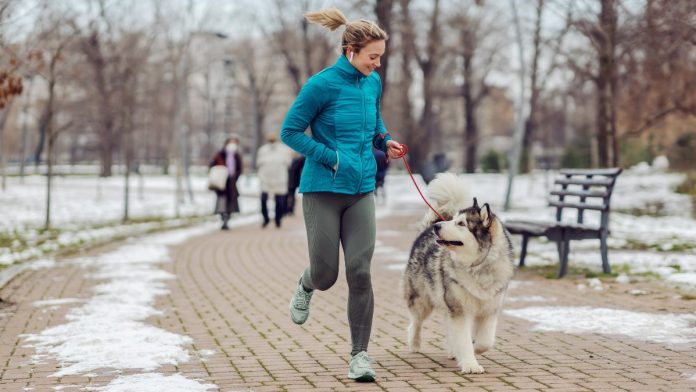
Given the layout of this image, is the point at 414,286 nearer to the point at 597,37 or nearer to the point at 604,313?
the point at 604,313

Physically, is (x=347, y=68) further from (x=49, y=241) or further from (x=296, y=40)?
(x=296, y=40)

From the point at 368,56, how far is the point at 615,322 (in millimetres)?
3544

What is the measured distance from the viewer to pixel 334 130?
18.2 feet

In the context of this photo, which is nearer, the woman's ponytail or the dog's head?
the woman's ponytail

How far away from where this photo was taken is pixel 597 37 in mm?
18891

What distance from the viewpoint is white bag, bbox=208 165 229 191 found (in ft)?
64.5

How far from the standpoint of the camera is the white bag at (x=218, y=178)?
774 inches

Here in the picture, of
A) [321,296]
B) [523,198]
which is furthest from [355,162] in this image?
[523,198]

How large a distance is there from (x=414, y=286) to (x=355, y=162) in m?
1.20

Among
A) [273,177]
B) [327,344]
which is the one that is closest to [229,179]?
[273,177]

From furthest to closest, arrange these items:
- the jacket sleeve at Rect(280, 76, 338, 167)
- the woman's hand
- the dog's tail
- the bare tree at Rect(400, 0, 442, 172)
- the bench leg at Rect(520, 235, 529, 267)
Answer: the bare tree at Rect(400, 0, 442, 172)
the bench leg at Rect(520, 235, 529, 267)
the dog's tail
the woman's hand
the jacket sleeve at Rect(280, 76, 338, 167)

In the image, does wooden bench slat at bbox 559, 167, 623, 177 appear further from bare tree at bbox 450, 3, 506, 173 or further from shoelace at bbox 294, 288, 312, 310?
bare tree at bbox 450, 3, 506, 173

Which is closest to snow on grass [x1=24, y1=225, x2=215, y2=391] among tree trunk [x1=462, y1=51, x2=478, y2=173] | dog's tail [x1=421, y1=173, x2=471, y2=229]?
dog's tail [x1=421, y1=173, x2=471, y2=229]

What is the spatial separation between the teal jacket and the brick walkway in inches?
46.1
